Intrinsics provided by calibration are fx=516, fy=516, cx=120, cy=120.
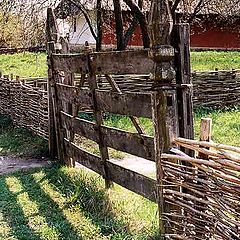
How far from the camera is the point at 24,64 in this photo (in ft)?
81.8

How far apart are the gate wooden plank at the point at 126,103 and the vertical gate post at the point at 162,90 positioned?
1.63 feet

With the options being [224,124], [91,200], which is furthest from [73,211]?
[224,124]

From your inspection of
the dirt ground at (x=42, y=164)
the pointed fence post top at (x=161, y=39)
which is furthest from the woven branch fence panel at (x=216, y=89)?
the pointed fence post top at (x=161, y=39)

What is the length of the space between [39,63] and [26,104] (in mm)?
13656

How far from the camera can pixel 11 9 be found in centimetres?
1489

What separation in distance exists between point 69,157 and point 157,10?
4.18 metres

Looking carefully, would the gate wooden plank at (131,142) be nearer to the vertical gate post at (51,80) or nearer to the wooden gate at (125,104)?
the wooden gate at (125,104)

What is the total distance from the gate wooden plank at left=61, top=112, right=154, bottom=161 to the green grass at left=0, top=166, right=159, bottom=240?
624 mm

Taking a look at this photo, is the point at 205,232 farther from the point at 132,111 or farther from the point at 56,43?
the point at 56,43

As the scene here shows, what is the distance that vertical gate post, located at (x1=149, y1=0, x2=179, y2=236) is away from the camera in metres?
4.10

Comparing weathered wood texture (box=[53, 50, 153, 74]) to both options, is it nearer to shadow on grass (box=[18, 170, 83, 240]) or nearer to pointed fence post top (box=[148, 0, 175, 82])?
pointed fence post top (box=[148, 0, 175, 82])

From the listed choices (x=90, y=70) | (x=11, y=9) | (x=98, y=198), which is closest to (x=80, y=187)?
(x=98, y=198)

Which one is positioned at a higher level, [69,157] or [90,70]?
[90,70]

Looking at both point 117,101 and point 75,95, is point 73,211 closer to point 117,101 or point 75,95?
point 117,101
